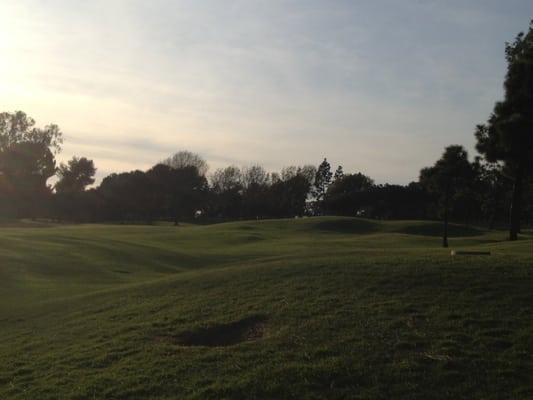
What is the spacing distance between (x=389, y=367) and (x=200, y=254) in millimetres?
38368

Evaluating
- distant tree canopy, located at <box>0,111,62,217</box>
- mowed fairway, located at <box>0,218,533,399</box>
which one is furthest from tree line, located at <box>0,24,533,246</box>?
mowed fairway, located at <box>0,218,533,399</box>

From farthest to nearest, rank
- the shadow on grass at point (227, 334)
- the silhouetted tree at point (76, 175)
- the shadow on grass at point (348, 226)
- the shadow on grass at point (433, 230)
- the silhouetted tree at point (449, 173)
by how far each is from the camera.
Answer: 1. the silhouetted tree at point (76, 175)
2. the shadow on grass at point (348, 226)
3. the shadow on grass at point (433, 230)
4. the silhouetted tree at point (449, 173)
5. the shadow on grass at point (227, 334)

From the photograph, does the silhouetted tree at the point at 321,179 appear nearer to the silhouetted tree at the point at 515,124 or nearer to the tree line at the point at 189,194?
the tree line at the point at 189,194

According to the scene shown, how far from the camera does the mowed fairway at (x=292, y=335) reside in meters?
11.5

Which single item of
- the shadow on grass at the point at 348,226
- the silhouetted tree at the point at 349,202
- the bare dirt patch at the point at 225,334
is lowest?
the bare dirt patch at the point at 225,334

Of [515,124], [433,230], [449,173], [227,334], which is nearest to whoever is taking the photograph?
[227,334]

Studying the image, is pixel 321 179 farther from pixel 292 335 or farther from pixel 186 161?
pixel 292 335

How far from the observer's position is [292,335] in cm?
1441

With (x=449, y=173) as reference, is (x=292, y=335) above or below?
below

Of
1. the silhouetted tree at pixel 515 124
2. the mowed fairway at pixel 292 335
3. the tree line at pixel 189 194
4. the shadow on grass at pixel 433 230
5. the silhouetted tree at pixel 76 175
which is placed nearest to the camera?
the mowed fairway at pixel 292 335

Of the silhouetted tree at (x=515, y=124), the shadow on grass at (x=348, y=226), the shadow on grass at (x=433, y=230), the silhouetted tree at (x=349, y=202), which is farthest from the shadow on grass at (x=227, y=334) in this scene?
Result: the silhouetted tree at (x=349, y=202)

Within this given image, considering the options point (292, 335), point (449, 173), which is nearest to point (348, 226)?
point (449, 173)

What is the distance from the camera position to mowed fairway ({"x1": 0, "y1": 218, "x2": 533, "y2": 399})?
1153 cm

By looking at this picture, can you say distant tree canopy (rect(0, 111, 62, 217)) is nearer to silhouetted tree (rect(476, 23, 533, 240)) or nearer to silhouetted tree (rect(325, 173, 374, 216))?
silhouetted tree (rect(325, 173, 374, 216))
